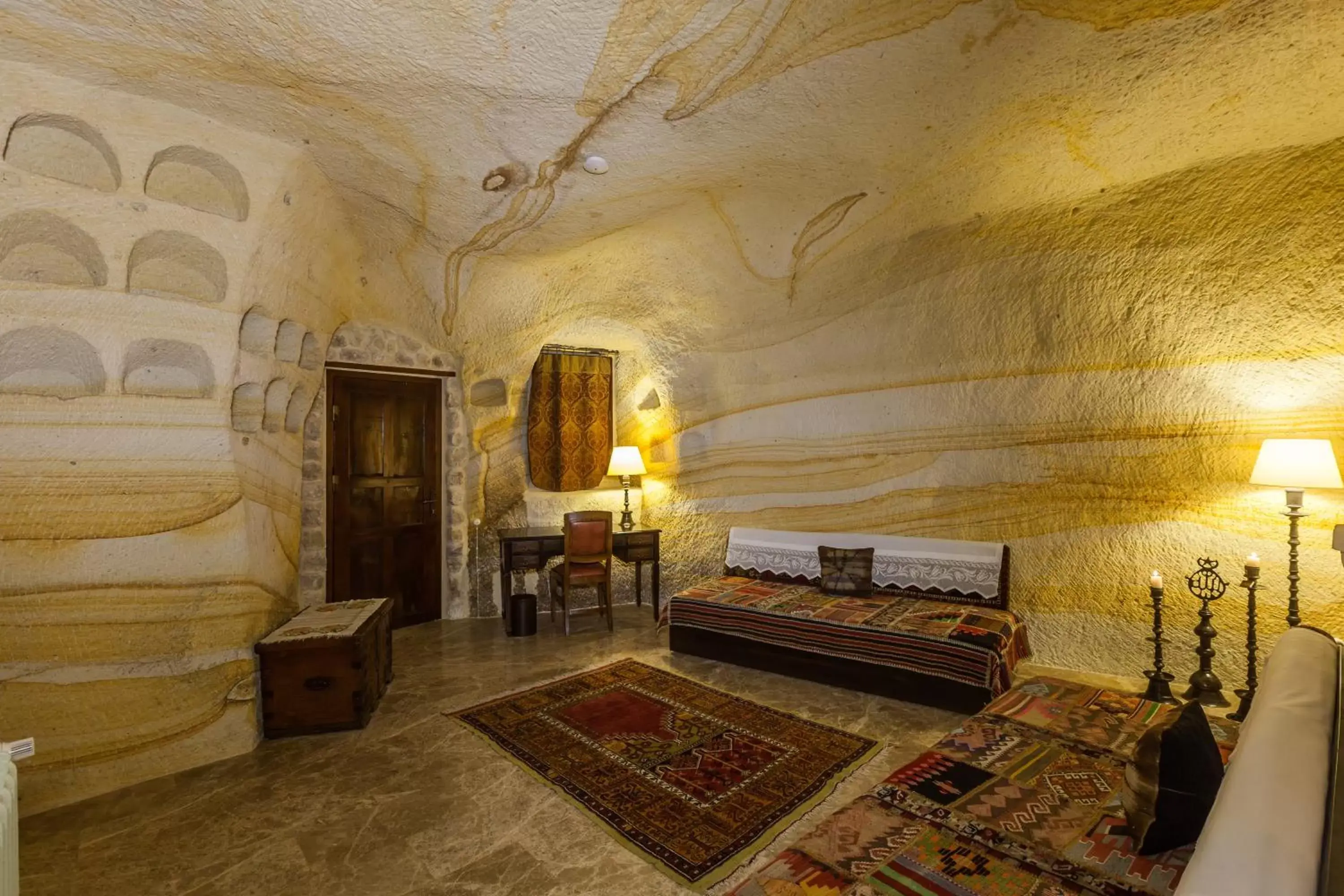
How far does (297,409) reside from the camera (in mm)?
3605

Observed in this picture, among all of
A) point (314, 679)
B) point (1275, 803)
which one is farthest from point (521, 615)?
point (1275, 803)

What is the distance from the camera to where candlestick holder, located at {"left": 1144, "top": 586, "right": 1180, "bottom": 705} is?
10.00 ft

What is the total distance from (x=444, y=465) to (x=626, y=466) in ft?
4.81

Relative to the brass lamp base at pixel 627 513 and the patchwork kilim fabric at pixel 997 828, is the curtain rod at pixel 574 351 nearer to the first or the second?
the brass lamp base at pixel 627 513

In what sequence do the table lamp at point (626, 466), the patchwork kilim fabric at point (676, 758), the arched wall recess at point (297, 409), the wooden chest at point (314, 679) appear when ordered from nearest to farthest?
the patchwork kilim fabric at point (676, 758)
the wooden chest at point (314, 679)
the arched wall recess at point (297, 409)
the table lamp at point (626, 466)

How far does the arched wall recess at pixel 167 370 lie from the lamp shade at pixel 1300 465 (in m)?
4.61

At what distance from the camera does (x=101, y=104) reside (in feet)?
7.54

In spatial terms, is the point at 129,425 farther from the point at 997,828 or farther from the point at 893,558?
the point at 893,558

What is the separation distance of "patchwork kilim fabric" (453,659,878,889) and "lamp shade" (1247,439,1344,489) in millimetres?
2069

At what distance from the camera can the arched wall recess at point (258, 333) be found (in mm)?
2965

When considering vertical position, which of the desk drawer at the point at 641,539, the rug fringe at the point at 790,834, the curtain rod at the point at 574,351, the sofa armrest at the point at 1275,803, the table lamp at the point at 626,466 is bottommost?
the rug fringe at the point at 790,834

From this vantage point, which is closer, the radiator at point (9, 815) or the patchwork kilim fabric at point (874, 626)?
the radiator at point (9, 815)


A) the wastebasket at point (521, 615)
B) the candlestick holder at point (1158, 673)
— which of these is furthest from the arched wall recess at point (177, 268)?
the candlestick holder at point (1158, 673)

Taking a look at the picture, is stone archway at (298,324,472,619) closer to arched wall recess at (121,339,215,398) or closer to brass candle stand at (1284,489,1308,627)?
arched wall recess at (121,339,215,398)
